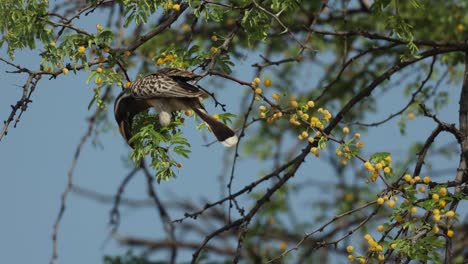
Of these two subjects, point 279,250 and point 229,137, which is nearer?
point 229,137

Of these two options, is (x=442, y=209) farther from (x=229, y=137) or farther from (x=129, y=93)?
(x=129, y=93)

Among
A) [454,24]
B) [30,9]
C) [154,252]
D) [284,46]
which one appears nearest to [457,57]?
[454,24]

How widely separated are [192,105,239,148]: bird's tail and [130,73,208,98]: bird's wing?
16cm

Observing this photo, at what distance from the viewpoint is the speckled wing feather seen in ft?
17.3

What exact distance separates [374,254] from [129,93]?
171 centimetres

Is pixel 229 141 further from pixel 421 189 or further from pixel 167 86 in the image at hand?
pixel 421 189

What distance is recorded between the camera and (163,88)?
5.34 meters

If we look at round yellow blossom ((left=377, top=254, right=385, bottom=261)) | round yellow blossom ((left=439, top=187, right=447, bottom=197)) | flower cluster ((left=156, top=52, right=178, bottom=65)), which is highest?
flower cluster ((left=156, top=52, right=178, bottom=65))

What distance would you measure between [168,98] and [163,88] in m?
0.09

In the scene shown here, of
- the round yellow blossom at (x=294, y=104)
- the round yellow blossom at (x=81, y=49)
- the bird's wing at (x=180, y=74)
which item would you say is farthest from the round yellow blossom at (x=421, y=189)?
the round yellow blossom at (x=81, y=49)

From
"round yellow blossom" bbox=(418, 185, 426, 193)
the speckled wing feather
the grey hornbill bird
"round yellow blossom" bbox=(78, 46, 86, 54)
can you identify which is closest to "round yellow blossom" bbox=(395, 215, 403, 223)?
"round yellow blossom" bbox=(418, 185, 426, 193)

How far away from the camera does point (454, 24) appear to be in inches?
328

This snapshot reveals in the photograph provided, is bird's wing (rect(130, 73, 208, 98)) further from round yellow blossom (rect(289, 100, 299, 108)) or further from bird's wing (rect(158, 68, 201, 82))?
round yellow blossom (rect(289, 100, 299, 108))

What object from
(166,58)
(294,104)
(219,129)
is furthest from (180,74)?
(294,104)
